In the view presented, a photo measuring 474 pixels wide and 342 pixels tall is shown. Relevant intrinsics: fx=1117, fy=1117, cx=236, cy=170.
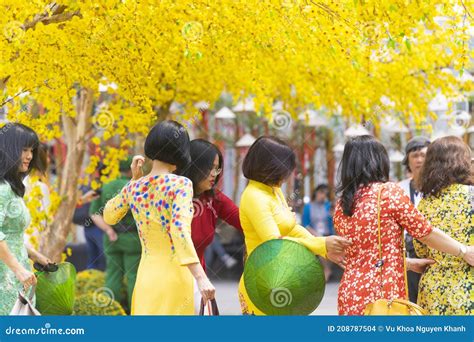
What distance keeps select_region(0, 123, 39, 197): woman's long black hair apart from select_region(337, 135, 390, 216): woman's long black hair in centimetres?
173

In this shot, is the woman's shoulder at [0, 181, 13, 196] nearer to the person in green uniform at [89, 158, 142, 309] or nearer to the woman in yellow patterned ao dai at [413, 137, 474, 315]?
the woman in yellow patterned ao dai at [413, 137, 474, 315]

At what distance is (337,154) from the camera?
78.9ft

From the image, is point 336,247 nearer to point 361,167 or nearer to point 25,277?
point 361,167

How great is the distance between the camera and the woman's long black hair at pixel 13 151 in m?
5.99

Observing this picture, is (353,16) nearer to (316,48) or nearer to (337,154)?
(316,48)

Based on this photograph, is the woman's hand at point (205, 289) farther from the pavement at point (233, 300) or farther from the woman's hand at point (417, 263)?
the pavement at point (233, 300)

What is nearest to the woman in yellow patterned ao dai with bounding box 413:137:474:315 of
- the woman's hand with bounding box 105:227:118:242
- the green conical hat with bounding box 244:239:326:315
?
the green conical hat with bounding box 244:239:326:315

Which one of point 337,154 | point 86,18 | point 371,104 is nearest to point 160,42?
point 86,18

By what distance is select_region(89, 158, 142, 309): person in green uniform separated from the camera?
9336 mm

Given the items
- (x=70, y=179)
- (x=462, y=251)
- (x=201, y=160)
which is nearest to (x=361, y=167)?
(x=462, y=251)

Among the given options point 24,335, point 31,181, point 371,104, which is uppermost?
A: point 371,104

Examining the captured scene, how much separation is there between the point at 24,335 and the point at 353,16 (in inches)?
138

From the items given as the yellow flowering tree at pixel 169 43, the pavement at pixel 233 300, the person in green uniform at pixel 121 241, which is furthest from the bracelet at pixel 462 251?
the pavement at pixel 233 300

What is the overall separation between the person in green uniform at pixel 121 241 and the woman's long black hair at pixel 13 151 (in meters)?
3.12
